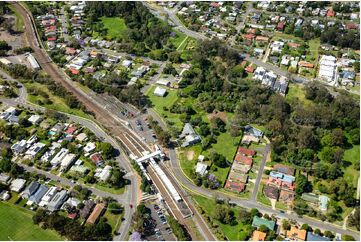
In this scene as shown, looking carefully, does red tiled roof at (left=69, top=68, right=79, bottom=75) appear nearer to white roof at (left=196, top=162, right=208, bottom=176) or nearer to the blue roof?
white roof at (left=196, top=162, right=208, bottom=176)

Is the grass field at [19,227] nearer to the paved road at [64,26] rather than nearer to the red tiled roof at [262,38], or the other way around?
the paved road at [64,26]

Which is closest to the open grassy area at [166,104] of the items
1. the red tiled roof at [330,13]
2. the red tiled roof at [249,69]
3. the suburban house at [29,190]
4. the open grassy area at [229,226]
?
the red tiled roof at [249,69]

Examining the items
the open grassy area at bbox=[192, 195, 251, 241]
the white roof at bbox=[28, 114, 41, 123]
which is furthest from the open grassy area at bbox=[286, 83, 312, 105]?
the white roof at bbox=[28, 114, 41, 123]

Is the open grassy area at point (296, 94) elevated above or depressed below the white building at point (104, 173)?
above

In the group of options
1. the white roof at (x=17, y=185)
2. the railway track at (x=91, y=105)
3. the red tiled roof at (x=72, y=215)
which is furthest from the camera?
the railway track at (x=91, y=105)

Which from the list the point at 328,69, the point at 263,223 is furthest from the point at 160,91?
the point at 328,69

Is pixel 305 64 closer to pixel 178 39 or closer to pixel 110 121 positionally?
pixel 178 39
